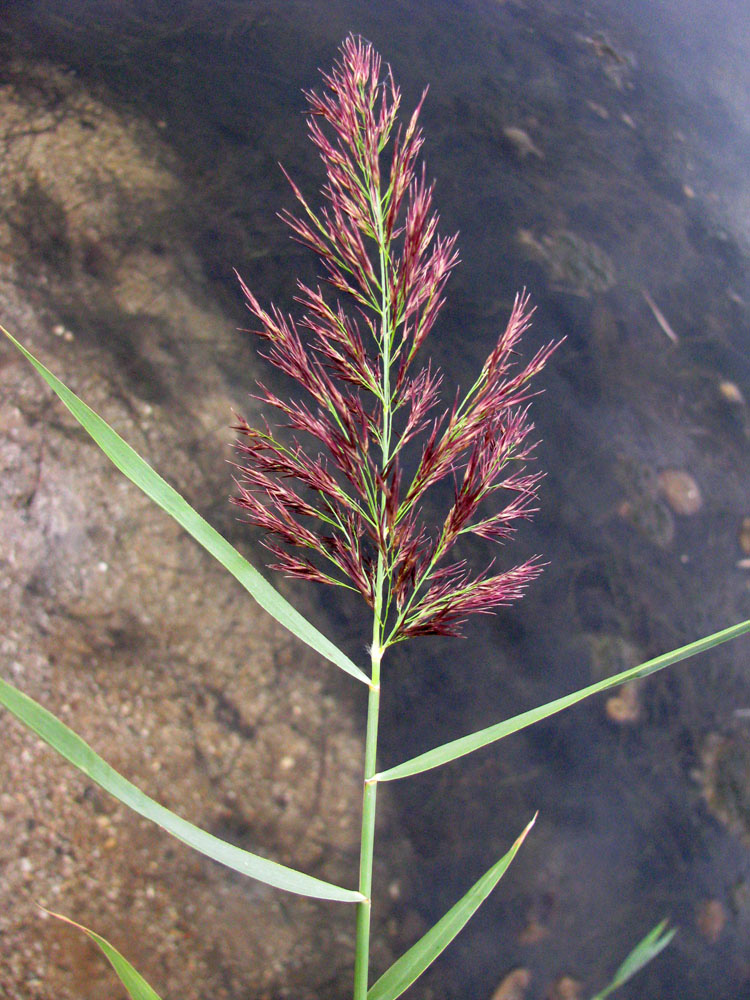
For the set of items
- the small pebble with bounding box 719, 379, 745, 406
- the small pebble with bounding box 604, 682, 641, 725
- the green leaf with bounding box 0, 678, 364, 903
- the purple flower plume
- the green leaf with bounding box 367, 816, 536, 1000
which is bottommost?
the small pebble with bounding box 604, 682, 641, 725

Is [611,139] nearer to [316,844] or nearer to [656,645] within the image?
[656,645]

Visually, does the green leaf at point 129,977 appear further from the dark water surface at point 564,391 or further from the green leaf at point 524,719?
the dark water surface at point 564,391

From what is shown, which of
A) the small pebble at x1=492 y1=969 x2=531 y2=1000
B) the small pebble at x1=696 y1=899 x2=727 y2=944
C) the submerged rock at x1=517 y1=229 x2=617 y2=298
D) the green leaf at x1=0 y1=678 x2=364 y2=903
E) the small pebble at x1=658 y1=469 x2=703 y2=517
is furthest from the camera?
the submerged rock at x1=517 y1=229 x2=617 y2=298

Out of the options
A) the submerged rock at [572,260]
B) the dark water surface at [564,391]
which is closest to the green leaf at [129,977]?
the dark water surface at [564,391]

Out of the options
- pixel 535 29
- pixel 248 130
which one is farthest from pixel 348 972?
pixel 535 29

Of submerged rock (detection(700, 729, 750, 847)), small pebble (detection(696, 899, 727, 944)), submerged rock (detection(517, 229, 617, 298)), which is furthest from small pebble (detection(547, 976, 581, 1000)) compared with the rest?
submerged rock (detection(517, 229, 617, 298))

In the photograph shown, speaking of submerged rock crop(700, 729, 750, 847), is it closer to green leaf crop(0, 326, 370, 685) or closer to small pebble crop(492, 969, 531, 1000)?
small pebble crop(492, 969, 531, 1000)

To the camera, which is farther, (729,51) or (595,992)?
(729,51)
